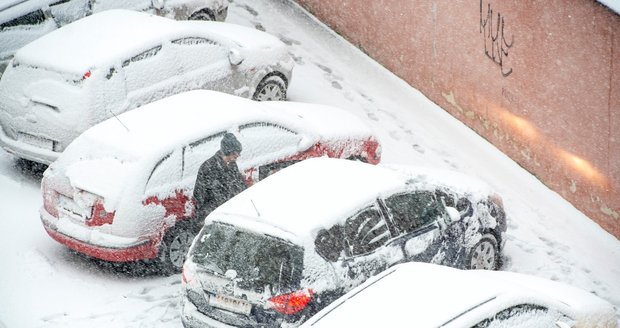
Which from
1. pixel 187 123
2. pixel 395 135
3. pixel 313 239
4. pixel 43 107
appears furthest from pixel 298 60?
pixel 313 239

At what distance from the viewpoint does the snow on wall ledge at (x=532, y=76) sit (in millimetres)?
10719

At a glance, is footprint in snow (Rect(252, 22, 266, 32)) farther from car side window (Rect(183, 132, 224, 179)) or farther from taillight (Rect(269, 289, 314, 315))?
taillight (Rect(269, 289, 314, 315))

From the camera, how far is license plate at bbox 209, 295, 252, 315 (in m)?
8.24

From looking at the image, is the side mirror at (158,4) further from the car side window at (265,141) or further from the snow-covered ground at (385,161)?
the car side window at (265,141)

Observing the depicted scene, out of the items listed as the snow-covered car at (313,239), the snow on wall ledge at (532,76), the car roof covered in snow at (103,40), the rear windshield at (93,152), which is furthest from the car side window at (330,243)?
the car roof covered in snow at (103,40)

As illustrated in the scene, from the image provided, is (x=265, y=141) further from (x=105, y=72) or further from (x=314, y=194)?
(x=105, y=72)

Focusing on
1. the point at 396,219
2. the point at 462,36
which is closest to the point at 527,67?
the point at 462,36

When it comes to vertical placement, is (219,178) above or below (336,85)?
above

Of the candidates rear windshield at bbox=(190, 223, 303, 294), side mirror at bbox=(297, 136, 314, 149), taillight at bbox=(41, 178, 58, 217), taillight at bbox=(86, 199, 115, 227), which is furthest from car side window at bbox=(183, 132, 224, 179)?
rear windshield at bbox=(190, 223, 303, 294)

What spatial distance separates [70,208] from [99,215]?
0.41 meters

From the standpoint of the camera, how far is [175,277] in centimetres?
1020

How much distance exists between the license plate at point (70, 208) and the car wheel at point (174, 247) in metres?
0.84

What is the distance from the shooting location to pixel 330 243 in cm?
838

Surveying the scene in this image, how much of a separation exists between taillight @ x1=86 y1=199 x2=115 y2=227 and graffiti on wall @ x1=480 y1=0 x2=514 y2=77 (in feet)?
17.4
